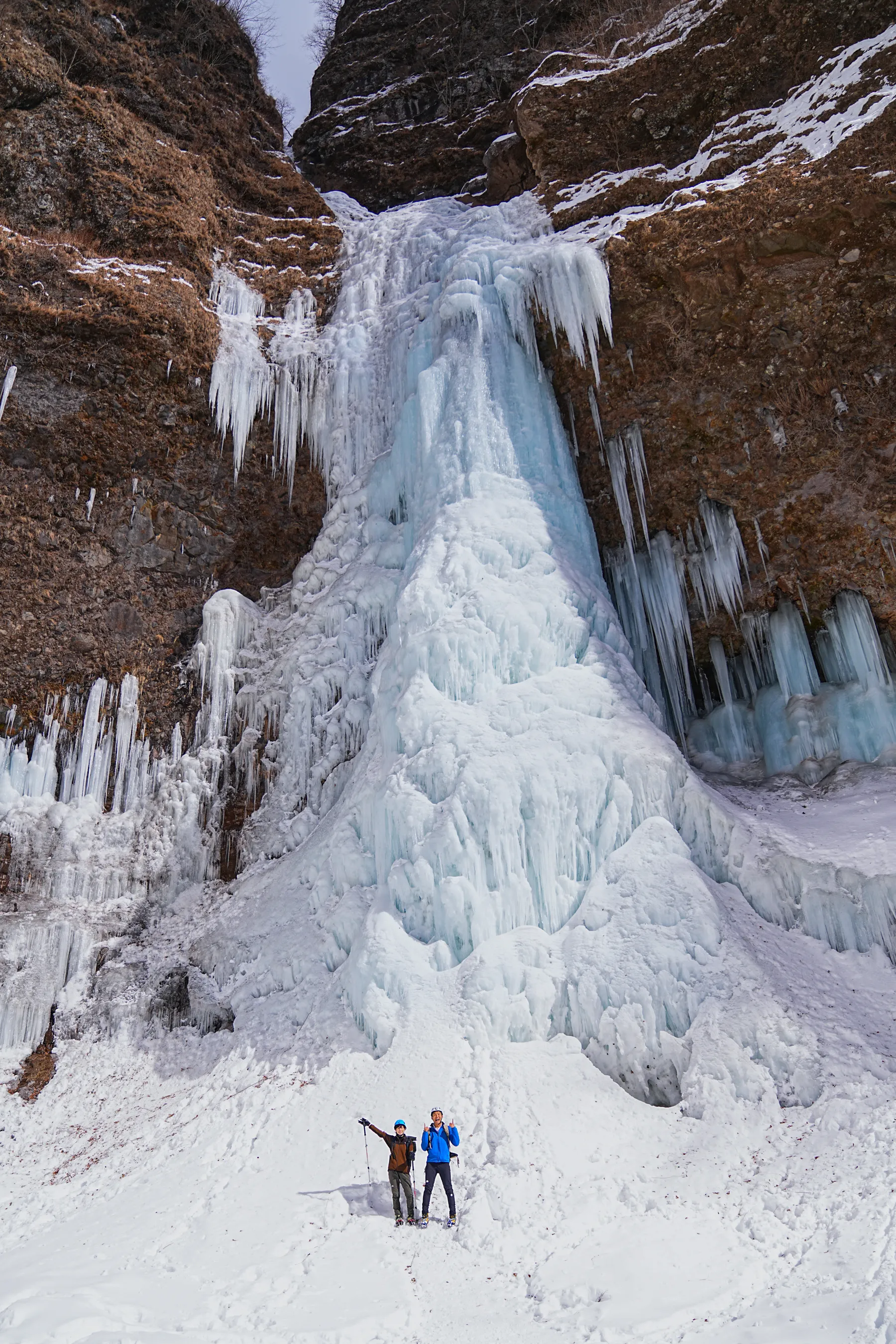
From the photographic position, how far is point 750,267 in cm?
1236

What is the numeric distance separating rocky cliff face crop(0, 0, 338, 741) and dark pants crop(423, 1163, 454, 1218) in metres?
9.05

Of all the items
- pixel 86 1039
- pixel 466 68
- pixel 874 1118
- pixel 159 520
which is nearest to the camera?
pixel 874 1118

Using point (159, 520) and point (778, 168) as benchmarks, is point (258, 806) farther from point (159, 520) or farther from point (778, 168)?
point (778, 168)

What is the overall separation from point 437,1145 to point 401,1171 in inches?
13.0

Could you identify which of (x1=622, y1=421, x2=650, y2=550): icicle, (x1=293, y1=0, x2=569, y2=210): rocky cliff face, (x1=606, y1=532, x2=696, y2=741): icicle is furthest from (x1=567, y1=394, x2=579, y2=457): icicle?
(x1=293, y1=0, x2=569, y2=210): rocky cliff face

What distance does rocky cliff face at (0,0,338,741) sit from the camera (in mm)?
13922

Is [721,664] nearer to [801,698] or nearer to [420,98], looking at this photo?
[801,698]

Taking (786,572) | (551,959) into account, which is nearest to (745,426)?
(786,572)

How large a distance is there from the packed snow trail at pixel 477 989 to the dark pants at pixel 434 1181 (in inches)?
7.9

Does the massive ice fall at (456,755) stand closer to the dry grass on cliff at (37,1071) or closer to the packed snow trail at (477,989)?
the packed snow trail at (477,989)

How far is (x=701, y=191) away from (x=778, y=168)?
3.36 ft

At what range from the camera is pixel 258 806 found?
1352 centimetres

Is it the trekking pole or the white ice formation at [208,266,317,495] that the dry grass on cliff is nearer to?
the trekking pole

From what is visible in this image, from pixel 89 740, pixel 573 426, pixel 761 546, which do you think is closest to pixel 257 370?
pixel 573 426
